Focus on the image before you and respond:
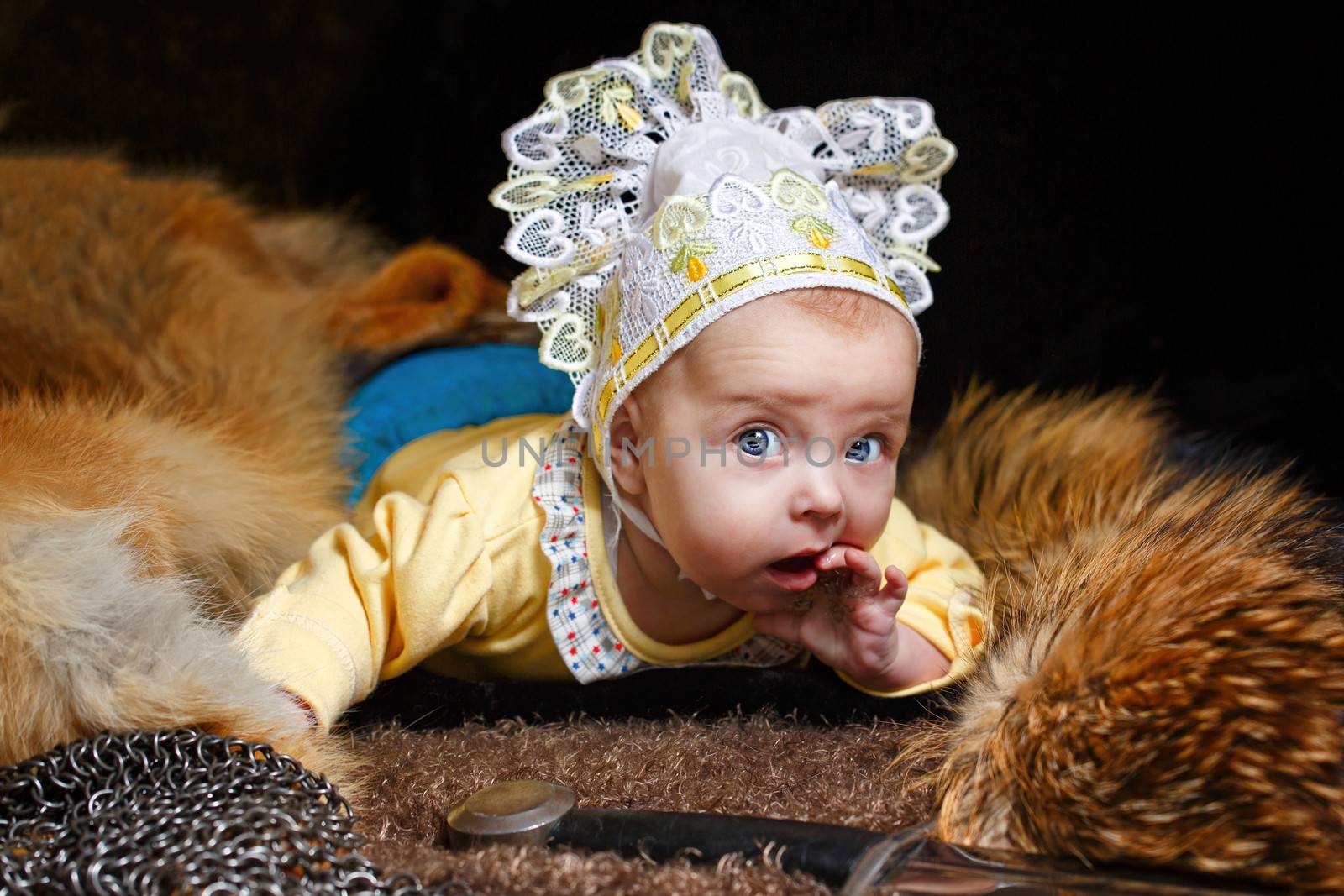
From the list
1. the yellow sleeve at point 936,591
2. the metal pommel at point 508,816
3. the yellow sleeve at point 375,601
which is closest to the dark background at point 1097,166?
the yellow sleeve at point 936,591

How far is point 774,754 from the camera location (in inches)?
36.8

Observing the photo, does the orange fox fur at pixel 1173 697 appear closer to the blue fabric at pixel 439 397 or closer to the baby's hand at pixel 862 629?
the baby's hand at pixel 862 629

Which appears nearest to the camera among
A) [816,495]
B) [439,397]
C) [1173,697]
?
[1173,697]

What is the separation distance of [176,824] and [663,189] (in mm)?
709

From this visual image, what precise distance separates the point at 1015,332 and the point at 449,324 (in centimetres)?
72

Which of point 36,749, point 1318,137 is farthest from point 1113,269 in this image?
point 36,749

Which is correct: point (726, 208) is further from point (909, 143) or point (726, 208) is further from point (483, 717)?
point (483, 717)

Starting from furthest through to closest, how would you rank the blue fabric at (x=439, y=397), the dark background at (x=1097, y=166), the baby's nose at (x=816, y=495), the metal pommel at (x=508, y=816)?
1. the blue fabric at (x=439, y=397)
2. the dark background at (x=1097, y=166)
3. the baby's nose at (x=816, y=495)
4. the metal pommel at (x=508, y=816)

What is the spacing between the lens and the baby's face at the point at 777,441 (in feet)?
3.15

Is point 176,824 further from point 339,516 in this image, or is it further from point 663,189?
point 663,189

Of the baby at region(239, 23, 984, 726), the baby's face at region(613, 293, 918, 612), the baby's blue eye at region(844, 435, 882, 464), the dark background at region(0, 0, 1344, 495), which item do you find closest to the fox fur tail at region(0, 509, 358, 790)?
the baby at region(239, 23, 984, 726)

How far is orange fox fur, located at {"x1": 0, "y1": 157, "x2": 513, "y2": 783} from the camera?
0.79 meters

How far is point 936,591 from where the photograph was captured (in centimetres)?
115

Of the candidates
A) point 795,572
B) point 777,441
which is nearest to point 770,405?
point 777,441
